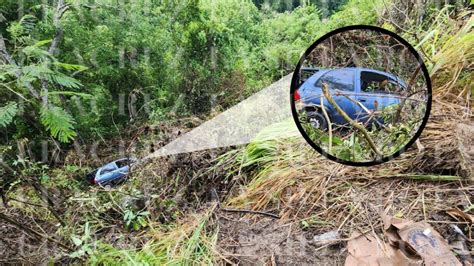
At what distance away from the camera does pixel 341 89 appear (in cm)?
121

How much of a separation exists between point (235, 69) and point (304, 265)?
12.5 ft

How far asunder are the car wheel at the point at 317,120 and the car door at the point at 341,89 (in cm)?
4

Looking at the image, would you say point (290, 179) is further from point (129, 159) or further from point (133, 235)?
point (129, 159)

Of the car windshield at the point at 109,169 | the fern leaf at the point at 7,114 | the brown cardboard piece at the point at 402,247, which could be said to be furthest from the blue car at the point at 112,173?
the brown cardboard piece at the point at 402,247

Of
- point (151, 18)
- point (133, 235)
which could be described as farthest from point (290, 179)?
point (151, 18)

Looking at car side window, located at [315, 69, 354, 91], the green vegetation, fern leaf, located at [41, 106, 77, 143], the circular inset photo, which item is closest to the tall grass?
the green vegetation

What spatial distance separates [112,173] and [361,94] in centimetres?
227

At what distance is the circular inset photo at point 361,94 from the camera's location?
117 centimetres

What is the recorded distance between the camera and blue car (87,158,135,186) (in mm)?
2639

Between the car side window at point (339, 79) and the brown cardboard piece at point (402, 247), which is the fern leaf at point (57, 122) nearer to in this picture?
the car side window at point (339, 79)

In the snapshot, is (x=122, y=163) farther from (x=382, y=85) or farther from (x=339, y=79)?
(x=382, y=85)

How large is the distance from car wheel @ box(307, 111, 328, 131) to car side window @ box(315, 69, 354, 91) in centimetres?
10

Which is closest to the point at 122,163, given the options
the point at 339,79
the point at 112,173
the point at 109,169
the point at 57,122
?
the point at 112,173

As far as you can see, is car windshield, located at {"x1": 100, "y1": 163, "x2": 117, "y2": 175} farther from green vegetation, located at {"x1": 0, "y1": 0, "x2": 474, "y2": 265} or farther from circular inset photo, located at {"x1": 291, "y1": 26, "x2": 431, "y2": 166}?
circular inset photo, located at {"x1": 291, "y1": 26, "x2": 431, "y2": 166}
